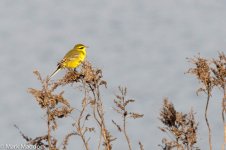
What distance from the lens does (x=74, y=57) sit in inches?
599

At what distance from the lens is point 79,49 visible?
53.5 feet

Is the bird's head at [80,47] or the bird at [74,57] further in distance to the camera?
the bird's head at [80,47]

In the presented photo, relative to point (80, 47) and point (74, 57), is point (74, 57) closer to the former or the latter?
point (74, 57)

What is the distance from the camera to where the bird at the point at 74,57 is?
14.3m

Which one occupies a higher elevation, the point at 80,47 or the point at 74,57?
the point at 80,47

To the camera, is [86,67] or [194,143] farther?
[86,67]

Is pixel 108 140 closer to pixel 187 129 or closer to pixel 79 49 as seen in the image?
pixel 187 129

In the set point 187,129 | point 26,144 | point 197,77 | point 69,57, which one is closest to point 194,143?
point 187,129

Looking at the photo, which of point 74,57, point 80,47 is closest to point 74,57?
point 74,57

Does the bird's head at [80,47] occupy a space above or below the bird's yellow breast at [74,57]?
above

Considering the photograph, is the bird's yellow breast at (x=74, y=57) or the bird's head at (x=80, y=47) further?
the bird's head at (x=80, y=47)

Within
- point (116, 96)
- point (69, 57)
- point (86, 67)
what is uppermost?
point (69, 57)

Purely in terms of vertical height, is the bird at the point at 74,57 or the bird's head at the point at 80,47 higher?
the bird's head at the point at 80,47

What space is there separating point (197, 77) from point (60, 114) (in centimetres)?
259
